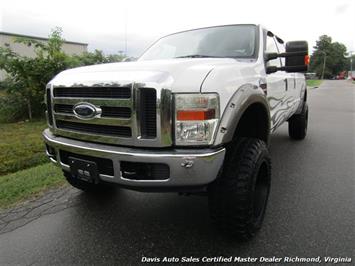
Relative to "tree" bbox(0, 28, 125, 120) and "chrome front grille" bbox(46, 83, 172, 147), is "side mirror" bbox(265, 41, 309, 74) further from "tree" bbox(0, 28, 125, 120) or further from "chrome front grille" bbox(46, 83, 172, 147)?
"tree" bbox(0, 28, 125, 120)

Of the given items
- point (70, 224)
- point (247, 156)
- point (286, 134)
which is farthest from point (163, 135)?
point (286, 134)

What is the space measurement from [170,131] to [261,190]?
1284 mm

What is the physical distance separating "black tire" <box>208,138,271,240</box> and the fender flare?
0.81 ft

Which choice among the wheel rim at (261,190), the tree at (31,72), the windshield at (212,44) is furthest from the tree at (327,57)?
the wheel rim at (261,190)

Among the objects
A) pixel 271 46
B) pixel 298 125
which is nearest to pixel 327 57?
pixel 298 125

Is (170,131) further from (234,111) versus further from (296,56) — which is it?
(296,56)

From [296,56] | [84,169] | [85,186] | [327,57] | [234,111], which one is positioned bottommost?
[85,186]

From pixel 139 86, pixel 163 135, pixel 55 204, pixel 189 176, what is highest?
pixel 139 86

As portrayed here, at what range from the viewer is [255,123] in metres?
3.07

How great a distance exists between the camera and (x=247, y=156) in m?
2.49

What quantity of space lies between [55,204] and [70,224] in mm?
592

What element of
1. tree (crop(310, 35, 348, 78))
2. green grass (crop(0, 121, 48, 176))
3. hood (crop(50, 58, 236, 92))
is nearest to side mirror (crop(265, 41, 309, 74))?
hood (crop(50, 58, 236, 92))

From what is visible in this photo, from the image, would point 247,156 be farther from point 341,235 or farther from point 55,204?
point 55,204

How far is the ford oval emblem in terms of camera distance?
238 cm
